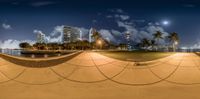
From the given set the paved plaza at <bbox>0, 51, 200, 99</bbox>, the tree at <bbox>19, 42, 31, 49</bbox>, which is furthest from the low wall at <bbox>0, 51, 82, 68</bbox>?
the tree at <bbox>19, 42, 31, 49</bbox>

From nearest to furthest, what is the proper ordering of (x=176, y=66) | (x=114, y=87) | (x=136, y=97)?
(x=136, y=97), (x=114, y=87), (x=176, y=66)

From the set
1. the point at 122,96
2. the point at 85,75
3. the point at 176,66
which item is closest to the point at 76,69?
the point at 85,75

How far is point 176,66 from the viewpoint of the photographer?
1008cm

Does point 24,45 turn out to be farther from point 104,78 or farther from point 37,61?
point 104,78

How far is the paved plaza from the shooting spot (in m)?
9.06

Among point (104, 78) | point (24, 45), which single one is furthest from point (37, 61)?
point (24, 45)

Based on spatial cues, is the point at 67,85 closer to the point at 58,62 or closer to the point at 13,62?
the point at 58,62

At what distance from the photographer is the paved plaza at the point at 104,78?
29.7ft

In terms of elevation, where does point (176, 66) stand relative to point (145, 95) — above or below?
above

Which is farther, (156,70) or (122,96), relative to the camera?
(156,70)

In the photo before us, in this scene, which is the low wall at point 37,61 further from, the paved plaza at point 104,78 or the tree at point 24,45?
the tree at point 24,45

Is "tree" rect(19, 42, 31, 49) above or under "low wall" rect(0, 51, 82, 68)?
above

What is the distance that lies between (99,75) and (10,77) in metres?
3.36

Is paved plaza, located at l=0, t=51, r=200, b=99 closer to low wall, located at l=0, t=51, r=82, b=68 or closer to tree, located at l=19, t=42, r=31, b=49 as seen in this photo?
low wall, located at l=0, t=51, r=82, b=68
